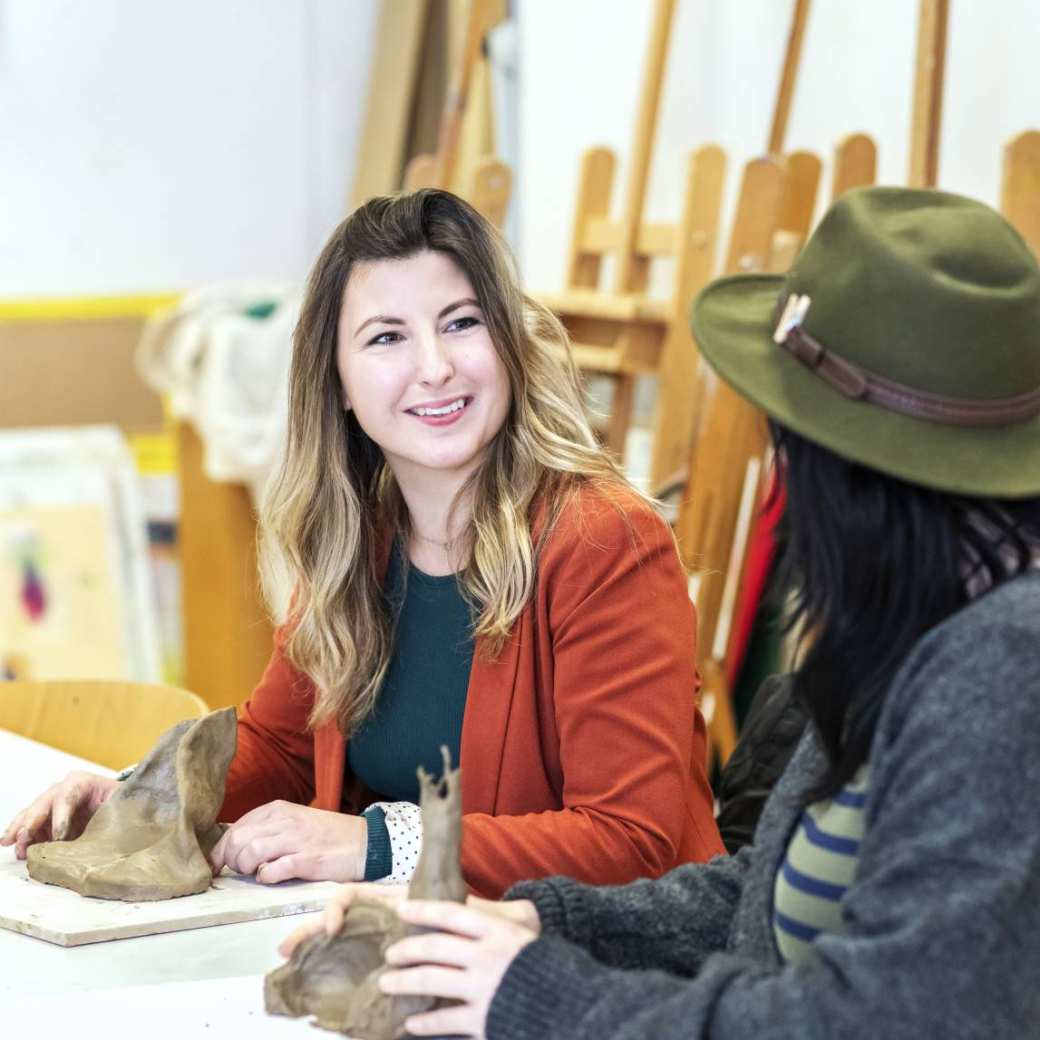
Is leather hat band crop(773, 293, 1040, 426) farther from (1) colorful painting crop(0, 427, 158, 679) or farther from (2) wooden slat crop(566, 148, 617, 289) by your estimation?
(1) colorful painting crop(0, 427, 158, 679)

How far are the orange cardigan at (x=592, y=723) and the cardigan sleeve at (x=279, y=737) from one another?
17 centimetres

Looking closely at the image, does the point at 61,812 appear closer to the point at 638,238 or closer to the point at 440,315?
the point at 440,315

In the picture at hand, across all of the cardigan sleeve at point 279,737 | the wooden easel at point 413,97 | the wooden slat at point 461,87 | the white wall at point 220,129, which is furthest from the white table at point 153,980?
the wooden easel at point 413,97

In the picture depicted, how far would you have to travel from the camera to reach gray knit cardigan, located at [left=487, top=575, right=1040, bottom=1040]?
93 cm

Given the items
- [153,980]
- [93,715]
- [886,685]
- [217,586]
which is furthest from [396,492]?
[217,586]

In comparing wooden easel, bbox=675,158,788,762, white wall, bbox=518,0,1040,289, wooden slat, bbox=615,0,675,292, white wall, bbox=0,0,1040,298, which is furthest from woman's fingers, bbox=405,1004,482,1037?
white wall, bbox=0,0,1040,298

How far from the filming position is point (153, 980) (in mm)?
1360

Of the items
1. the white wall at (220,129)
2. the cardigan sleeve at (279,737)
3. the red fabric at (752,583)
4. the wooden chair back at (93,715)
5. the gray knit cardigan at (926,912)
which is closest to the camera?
the gray knit cardigan at (926,912)

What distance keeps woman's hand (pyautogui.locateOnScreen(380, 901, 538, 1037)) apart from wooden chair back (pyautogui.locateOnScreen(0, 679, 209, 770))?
1206 millimetres

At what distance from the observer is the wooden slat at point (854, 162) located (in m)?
2.80

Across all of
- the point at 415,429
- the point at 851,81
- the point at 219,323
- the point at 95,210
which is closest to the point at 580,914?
the point at 415,429

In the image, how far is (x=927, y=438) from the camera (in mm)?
1043

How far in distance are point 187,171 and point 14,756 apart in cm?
342

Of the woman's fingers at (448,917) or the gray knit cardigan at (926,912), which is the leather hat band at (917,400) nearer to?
the gray knit cardigan at (926,912)
